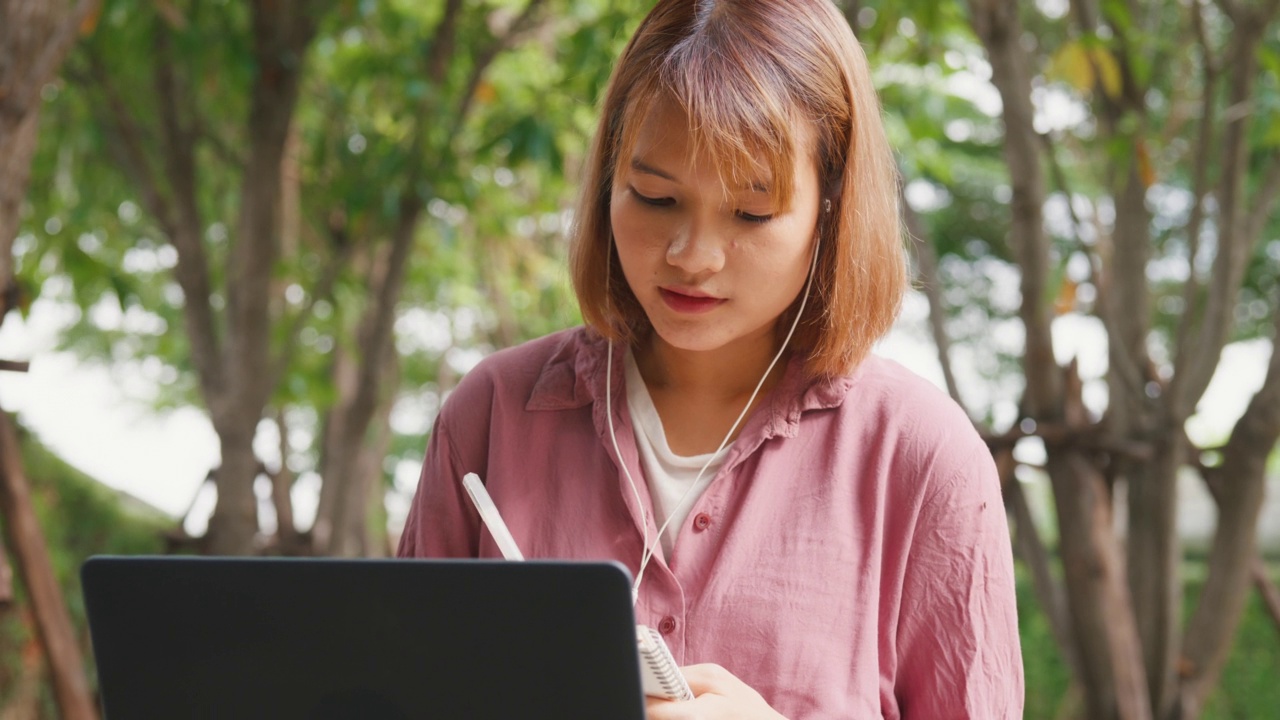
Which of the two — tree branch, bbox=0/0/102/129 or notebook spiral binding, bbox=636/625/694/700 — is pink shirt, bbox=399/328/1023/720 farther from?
tree branch, bbox=0/0/102/129

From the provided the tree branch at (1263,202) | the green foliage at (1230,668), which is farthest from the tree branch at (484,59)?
the green foliage at (1230,668)

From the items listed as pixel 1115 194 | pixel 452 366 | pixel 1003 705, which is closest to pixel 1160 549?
pixel 1115 194

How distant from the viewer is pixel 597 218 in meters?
1.47

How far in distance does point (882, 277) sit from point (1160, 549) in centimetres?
185

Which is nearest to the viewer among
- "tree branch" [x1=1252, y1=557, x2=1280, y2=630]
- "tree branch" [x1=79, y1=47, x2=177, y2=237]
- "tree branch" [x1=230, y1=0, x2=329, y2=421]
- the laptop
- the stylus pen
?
the laptop

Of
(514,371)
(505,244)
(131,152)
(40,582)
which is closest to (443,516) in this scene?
(514,371)

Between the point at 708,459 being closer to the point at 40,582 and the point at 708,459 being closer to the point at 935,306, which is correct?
the point at 935,306

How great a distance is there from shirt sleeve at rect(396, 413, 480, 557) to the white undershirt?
0.63 ft

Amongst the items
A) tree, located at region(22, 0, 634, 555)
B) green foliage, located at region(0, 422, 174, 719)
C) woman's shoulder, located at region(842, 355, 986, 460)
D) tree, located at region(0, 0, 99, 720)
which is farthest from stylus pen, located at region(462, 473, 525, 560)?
green foliage, located at region(0, 422, 174, 719)

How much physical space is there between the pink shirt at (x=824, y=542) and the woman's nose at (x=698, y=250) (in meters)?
0.19

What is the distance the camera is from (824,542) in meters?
1.29

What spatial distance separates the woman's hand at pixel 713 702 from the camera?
3.39ft

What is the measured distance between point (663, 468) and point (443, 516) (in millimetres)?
238

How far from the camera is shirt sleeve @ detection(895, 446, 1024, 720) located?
1.27 metres
